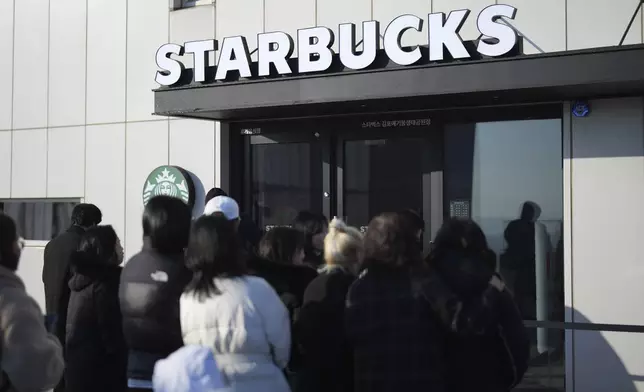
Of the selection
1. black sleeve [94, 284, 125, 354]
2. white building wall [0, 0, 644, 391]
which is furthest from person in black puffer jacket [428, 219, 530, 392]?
white building wall [0, 0, 644, 391]

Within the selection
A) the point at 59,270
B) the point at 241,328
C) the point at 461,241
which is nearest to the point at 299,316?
→ the point at 241,328

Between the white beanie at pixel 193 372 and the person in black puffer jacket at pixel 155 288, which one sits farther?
the person in black puffer jacket at pixel 155 288

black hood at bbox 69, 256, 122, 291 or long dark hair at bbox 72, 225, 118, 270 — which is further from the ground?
long dark hair at bbox 72, 225, 118, 270

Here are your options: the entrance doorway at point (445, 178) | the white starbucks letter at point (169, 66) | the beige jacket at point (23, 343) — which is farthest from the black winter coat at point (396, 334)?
the white starbucks letter at point (169, 66)

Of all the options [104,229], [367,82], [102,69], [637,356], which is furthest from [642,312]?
[102,69]

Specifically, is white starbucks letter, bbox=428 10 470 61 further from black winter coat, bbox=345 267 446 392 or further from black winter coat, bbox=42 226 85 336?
black winter coat, bbox=42 226 85 336

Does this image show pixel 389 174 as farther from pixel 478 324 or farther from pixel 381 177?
pixel 478 324

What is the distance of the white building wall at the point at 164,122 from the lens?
281 inches

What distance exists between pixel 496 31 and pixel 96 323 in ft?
13.2

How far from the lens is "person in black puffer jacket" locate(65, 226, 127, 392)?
5.17m

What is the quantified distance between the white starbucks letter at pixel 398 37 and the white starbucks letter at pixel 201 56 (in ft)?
6.38

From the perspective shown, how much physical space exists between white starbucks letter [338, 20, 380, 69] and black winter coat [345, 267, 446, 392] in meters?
3.52

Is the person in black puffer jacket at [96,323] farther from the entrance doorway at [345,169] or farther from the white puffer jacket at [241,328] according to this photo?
the entrance doorway at [345,169]

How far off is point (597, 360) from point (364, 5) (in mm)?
4164
